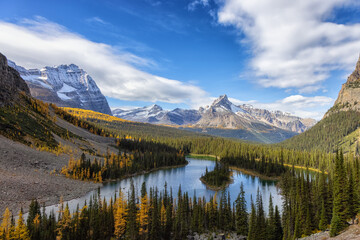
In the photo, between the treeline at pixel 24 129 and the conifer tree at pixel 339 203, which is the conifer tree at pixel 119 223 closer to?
the conifer tree at pixel 339 203

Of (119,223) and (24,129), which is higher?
(24,129)

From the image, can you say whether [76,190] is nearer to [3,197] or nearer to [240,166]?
[3,197]

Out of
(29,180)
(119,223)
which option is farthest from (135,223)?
(29,180)

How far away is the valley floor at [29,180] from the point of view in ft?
206

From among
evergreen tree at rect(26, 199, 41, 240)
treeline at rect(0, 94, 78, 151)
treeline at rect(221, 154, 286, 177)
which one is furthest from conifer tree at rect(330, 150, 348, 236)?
treeline at rect(0, 94, 78, 151)

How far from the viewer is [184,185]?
4186 inches

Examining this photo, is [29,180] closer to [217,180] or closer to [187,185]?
[187,185]

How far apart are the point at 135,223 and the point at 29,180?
48.8 meters

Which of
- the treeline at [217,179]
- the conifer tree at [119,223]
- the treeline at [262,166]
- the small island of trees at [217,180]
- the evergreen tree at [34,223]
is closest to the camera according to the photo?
the evergreen tree at [34,223]

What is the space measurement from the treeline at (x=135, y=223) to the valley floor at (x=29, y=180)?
1445 centimetres

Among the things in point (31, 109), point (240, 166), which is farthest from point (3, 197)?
point (240, 166)

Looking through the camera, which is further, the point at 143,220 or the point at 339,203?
the point at 143,220

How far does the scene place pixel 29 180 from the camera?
244 feet

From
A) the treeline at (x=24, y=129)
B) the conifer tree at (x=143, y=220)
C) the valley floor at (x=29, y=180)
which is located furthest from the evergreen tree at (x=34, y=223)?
the treeline at (x=24, y=129)
